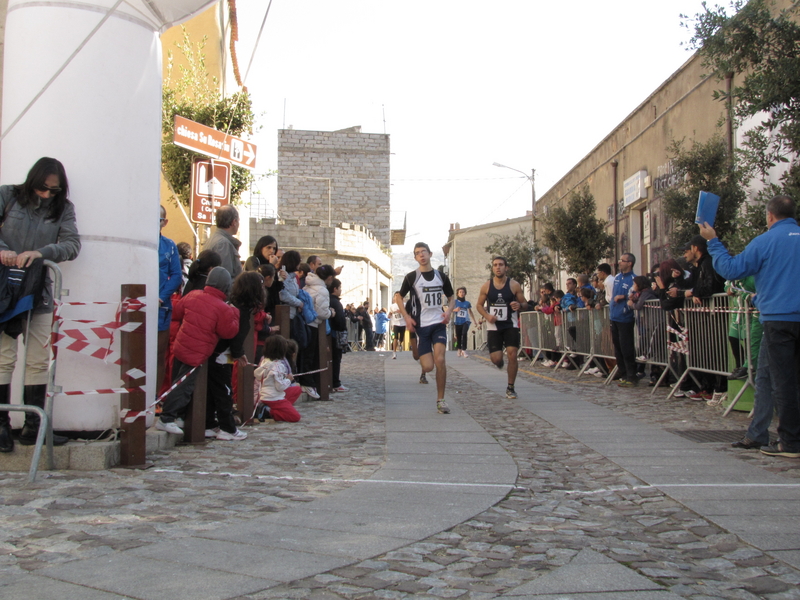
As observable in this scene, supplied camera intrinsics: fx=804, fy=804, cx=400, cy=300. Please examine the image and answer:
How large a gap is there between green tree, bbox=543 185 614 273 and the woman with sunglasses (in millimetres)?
18150

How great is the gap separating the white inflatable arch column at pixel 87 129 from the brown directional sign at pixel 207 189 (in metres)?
4.51

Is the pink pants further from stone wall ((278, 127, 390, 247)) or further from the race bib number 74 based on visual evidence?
stone wall ((278, 127, 390, 247))

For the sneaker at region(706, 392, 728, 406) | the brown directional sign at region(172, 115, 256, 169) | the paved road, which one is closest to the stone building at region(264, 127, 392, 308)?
the brown directional sign at region(172, 115, 256, 169)

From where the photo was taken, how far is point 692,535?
393 cm

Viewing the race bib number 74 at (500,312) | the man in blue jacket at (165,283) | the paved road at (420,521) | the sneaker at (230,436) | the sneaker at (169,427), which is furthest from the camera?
the race bib number 74 at (500,312)

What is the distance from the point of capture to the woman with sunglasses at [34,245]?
17.0ft

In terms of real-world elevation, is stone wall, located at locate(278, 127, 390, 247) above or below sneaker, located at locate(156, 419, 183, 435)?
above

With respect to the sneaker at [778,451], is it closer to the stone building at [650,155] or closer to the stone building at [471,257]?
the stone building at [650,155]

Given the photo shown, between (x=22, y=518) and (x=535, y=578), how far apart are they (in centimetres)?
256

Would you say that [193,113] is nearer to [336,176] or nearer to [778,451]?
[778,451]

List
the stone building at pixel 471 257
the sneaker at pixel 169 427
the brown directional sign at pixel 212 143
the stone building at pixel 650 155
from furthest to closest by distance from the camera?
the stone building at pixel 471 257
the stone building at pixel 650 155
the brown directional sign at pixel 212 143
the sneaker at pixel 169 427

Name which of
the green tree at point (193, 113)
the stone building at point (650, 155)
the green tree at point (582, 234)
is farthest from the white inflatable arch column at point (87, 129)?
the green tree at point (582, 234)

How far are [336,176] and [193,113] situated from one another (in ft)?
110

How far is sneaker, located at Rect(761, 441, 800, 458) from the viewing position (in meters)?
5.73
